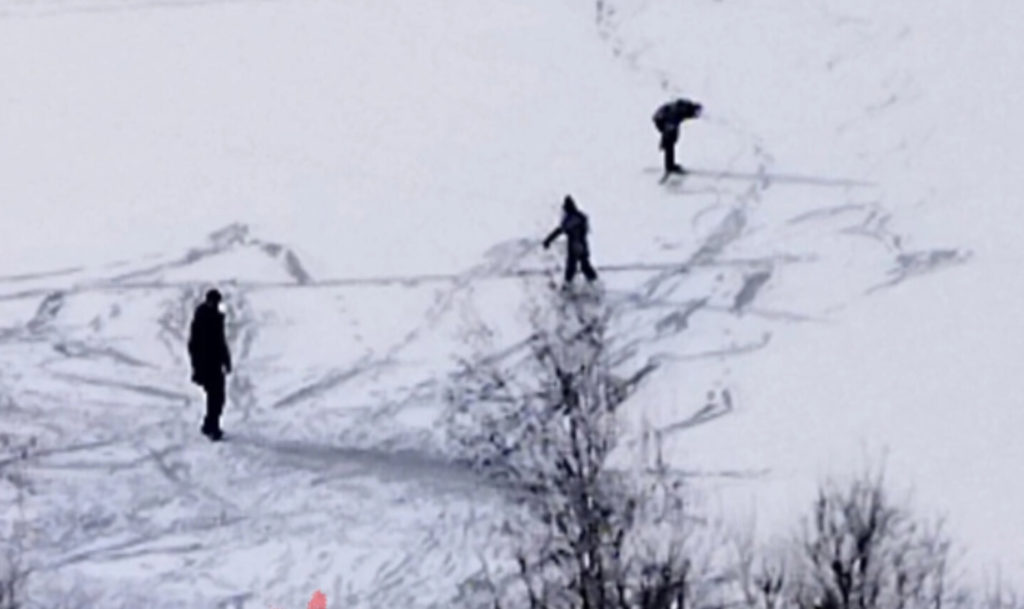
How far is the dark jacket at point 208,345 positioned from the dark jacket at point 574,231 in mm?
4005

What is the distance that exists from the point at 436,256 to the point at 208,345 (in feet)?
17.1

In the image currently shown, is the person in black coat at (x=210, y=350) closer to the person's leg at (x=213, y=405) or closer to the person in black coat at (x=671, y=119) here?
the person's leg at (x=213, y=405)

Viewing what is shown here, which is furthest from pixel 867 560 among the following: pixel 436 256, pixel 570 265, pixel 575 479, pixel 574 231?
pixel 436 256

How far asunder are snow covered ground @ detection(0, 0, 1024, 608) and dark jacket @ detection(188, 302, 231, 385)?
618 mm

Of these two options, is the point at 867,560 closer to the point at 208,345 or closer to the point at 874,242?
the point at 208,345

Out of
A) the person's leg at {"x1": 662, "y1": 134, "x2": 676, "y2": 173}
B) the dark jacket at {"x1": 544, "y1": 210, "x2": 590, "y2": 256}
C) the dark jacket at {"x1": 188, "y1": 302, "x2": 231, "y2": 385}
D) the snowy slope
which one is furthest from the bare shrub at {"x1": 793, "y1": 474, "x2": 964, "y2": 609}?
the person's leg at {"x1": 662, "y1": 134, "x2": 676, "y2": 173}

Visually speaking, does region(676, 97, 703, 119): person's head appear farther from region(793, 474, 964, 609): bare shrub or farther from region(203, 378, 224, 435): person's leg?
region(793, 474, 964, 609): bare shrub

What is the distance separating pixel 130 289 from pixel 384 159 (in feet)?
14.5

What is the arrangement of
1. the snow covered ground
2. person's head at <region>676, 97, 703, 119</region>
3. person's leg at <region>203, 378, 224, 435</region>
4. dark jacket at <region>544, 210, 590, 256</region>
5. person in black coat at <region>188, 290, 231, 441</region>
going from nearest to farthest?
the snow covered ground, person in black coat at <region>188, 290, 231, 441</region>, person's leg at <region>203, 378, 224, 435</region>, dark jacket at <region>544, 210, 590, 256</region>, person's head at <region>676, 97, 703, 119</region>

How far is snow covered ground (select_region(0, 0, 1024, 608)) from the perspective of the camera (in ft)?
72.2

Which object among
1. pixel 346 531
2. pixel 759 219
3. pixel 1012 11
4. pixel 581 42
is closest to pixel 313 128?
pixel 581 42

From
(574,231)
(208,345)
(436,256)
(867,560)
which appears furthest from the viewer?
(436,256)

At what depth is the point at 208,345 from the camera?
2283cm

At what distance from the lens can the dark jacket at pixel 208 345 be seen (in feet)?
74.6
